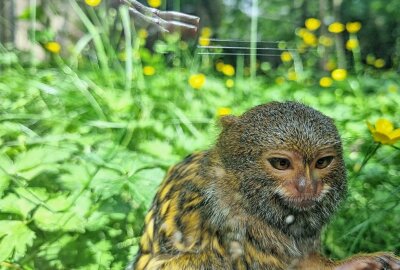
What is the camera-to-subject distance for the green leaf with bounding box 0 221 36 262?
271 centimetres

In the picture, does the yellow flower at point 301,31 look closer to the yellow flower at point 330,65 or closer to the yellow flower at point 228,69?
the yellow flower at point 330,65

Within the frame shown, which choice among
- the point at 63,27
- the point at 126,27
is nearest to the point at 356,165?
the point at 126,27

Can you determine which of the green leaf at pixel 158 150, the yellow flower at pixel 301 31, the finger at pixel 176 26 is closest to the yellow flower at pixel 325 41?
the yellow flower at pixel 301 31

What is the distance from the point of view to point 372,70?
750 cm

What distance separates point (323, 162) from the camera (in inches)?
83.9

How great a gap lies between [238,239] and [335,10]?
589 centimetres

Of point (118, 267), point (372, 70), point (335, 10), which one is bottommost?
point (118, 267)

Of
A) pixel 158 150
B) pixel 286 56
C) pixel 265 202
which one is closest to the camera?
pixel 265 202

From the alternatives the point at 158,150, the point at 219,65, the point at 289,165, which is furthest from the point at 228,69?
the point at 289,165

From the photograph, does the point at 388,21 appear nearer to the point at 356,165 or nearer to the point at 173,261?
the point at 356,165

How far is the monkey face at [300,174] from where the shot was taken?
2.05 meters

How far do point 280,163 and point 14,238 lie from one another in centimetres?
128

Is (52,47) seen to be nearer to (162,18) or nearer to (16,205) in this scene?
(16,205)

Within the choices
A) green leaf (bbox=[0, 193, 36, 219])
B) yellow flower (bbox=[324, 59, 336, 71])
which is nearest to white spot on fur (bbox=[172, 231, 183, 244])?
green leaf (bbox=[0, 193, 36, 219])
